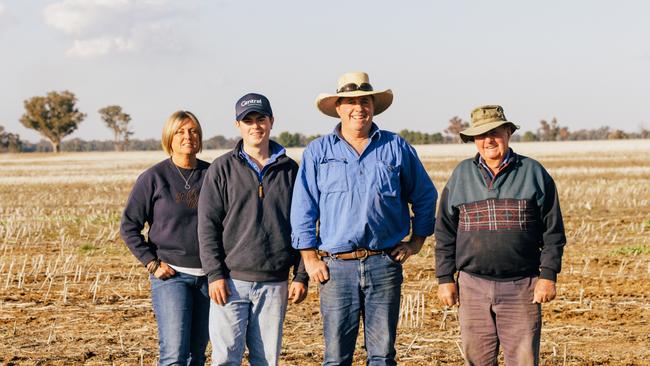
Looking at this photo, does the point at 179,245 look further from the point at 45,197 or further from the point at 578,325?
the point at 45,197

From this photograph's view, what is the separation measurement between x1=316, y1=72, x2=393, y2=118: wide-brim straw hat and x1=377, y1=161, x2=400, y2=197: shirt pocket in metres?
0.42

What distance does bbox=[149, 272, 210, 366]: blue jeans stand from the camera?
16.6ft

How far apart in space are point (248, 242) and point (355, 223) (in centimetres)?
60

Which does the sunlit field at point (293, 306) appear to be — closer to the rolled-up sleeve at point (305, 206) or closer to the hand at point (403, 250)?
the hand at point (403, 250)

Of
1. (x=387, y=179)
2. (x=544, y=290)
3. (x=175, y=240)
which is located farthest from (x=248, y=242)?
(x=544, y=290)

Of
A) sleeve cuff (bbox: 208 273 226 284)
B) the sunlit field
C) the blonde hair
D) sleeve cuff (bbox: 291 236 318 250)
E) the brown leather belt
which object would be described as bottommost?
the sunlit field

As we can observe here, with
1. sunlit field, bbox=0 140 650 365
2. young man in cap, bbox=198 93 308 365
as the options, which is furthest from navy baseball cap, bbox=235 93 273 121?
sunlit field, bbox=0 140 650 365

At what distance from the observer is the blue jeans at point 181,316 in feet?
16.6

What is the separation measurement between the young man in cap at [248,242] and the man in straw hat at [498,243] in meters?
0.92

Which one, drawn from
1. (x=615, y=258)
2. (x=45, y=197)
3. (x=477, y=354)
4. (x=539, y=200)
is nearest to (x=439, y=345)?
(x=477, y=354)

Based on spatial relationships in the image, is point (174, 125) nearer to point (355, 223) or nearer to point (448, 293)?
point (355, 223)

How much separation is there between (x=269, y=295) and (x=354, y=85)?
1278mm

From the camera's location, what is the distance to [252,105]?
4941 millimetres

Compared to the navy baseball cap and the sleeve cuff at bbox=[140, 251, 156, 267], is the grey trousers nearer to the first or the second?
the navy baseball cap
